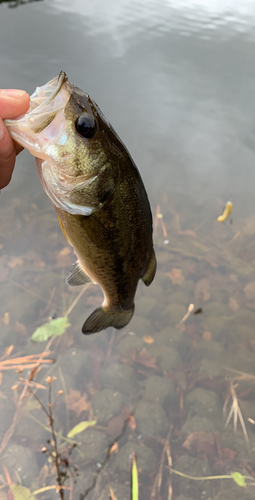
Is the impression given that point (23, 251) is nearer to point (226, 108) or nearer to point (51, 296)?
point (51, 296)

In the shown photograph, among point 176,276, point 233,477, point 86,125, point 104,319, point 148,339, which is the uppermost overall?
point 86,125

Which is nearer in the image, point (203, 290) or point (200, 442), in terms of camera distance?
point (200, 442)

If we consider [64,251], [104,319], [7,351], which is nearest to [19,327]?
[7,351]

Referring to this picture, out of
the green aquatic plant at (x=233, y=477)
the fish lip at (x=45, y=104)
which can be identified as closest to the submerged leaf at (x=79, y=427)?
the green aquatic plant at (x=233, y=477)

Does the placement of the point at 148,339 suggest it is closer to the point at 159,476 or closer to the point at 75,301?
the point at 75,301

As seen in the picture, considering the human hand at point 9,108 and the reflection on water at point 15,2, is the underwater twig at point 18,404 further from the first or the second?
the reflection on water at point 15,2

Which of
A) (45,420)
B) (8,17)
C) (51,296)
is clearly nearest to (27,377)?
(45,420)

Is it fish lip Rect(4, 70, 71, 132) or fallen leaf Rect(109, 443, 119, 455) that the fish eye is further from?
fallen leaf Rect(109, 443, 119, 455)
